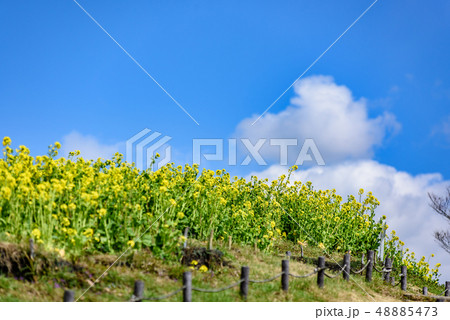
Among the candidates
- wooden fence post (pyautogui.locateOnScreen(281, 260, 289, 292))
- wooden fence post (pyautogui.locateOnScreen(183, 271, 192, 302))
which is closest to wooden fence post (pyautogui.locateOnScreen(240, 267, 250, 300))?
wooden fence post (pyautogui.locateOnScreen(281, 260, 289, 292))

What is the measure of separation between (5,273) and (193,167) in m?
6.84

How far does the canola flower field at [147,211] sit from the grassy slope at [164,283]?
45 cm

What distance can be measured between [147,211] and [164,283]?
313cm

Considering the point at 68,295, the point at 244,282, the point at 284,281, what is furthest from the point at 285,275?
the point at 68,295

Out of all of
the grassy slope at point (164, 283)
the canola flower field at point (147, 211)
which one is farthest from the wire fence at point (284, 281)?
the canola flower field at point (147, 211)

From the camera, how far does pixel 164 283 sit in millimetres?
8914

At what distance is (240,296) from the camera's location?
→ 888 centimetres

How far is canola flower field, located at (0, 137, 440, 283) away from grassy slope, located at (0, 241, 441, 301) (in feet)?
1.48

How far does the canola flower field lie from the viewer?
9133 millimetres

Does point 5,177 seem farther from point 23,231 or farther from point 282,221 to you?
point 282,221

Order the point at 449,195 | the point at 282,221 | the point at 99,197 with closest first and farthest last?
the point at 99,197 < the point at 282,221 < the point at 449,195

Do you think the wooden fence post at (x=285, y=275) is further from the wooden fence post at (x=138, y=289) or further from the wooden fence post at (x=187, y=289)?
the wooden fence post at (x=138, y=289)

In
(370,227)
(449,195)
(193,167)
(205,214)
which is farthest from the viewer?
(449,195)

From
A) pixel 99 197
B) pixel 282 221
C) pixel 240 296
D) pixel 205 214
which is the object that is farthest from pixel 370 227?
pixel 99 197
